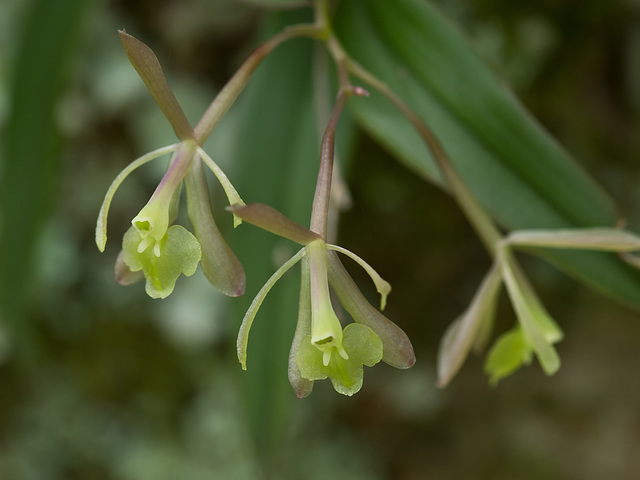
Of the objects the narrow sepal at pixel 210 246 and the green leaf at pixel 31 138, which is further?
the green leaf at pixel 31 138

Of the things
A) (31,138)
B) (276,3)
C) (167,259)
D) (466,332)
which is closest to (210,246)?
(167,259)

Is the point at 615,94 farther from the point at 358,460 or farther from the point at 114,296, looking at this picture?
the point at 114,296

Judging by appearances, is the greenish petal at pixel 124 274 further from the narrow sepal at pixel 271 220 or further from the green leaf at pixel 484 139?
the green leaf at pixel 484 139

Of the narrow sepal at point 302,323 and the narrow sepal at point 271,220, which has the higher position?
the narrow sepal at point 271,220

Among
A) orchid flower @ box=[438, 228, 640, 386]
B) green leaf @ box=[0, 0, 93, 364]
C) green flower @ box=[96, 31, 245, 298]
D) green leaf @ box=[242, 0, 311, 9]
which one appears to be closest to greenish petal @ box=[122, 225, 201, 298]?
green flower @ box=[96, 31, 245, 298]

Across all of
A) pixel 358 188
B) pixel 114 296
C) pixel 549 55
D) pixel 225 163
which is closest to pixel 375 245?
pixel 358 188

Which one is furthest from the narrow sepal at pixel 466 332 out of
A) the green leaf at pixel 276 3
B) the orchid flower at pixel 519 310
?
the green leaf at pixel 276 3
